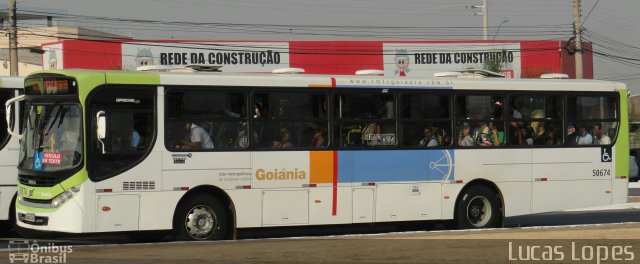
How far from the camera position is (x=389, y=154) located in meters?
18.6

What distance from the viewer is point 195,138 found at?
16.9 metres

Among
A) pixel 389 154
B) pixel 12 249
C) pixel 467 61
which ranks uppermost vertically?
pixel 467 61

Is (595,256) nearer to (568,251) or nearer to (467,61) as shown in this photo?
(568,251)

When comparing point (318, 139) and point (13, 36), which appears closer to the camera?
point (318, 139)

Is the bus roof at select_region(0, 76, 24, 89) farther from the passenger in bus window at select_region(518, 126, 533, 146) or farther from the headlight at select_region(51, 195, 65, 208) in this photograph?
the passenger in bus window at select_region(518, 126, 533, 146)

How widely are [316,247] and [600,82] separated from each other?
832 cm

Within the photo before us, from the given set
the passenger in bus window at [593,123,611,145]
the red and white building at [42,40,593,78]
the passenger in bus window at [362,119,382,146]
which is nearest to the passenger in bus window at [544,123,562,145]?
the passenger in bus window at [593,123,611,145]

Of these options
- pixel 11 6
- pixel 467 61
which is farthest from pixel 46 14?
pixel 11 6

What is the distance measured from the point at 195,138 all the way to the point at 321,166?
7.34 feet

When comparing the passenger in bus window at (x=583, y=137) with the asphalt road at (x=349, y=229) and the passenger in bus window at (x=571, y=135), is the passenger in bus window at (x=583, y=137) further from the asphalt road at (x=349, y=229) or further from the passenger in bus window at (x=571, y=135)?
the asphalt road at (x=349, y=229)

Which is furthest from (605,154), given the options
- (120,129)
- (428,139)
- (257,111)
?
(120,129)

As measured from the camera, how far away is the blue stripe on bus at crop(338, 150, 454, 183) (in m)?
18.3

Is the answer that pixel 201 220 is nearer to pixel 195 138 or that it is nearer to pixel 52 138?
pixel 195 138

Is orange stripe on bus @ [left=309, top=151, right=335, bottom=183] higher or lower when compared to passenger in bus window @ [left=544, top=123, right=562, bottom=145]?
lower
